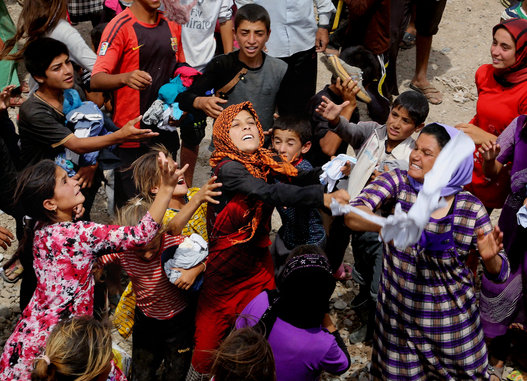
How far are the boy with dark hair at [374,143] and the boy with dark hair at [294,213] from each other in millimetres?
290

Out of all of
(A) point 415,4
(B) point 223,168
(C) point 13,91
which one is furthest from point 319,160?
(A) point 415,4

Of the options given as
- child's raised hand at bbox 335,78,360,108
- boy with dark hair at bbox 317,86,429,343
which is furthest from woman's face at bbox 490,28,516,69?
child's raised hand at bbox 335,78,360,108

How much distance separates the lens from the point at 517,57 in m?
4.55

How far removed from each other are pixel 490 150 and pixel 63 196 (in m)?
2.70

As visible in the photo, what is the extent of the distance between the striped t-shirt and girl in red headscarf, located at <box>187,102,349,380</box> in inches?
8.3

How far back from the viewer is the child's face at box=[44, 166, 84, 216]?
3.32 metres

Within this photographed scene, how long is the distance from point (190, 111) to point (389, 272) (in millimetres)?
1990

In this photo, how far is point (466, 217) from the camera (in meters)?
3.21

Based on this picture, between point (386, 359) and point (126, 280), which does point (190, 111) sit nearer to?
point (126, 280)

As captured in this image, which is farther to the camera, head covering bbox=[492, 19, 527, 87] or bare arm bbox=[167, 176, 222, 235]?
head covering bbox=[492, 19, 527, 87]

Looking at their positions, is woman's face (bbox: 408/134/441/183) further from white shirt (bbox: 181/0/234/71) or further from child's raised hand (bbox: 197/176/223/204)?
white shirt (bbox: 181/0/234/71)

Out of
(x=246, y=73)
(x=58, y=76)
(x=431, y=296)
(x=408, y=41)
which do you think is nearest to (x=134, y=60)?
(x=58, y=76)

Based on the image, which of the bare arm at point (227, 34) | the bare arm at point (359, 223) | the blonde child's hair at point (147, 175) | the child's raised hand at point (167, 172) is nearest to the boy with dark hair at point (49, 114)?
the blonde child's hair at point (147, 175)

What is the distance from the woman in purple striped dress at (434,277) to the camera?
3197mm
